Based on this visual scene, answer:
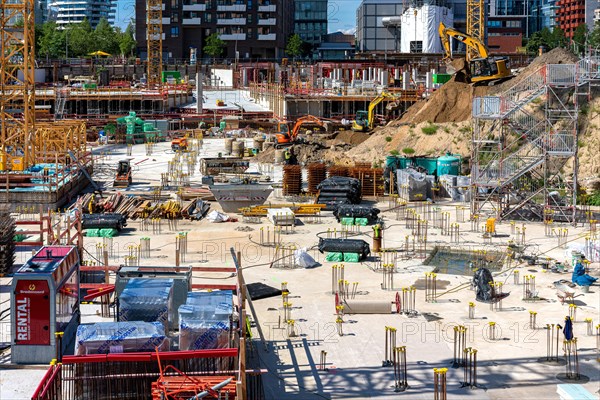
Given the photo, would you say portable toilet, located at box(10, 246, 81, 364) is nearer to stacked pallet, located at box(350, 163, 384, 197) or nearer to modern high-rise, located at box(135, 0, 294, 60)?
stacked pallet, located at box(350, 163, 384, 197)

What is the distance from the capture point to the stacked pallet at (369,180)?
4391 centimetres

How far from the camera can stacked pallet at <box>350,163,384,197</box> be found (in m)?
43.9

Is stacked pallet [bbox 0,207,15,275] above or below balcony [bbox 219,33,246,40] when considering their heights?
below

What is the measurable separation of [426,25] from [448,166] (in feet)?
311

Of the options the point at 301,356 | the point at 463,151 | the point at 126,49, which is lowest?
the point at 301,356

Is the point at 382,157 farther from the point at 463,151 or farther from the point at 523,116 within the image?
the point at 523,116

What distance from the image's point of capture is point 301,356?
21.5 meters

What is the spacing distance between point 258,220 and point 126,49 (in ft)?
410

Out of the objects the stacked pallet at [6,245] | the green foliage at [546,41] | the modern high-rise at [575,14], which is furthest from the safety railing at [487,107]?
the modern high-rise at [575,14]

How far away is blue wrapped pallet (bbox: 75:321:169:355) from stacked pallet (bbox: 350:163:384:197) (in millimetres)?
26046

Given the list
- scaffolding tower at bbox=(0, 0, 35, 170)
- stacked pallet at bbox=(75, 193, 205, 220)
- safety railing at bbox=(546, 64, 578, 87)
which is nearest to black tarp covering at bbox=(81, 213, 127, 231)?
stacked pallet at bbox=(75, 193, 205, 220)

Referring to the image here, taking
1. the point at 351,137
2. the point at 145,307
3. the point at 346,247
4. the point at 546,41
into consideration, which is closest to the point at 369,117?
the point at 351,137

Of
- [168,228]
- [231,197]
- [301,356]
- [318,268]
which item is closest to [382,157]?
[231,197]

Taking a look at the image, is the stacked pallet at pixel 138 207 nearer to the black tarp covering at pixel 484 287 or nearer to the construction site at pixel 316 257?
the construction site at pixel 316 257
